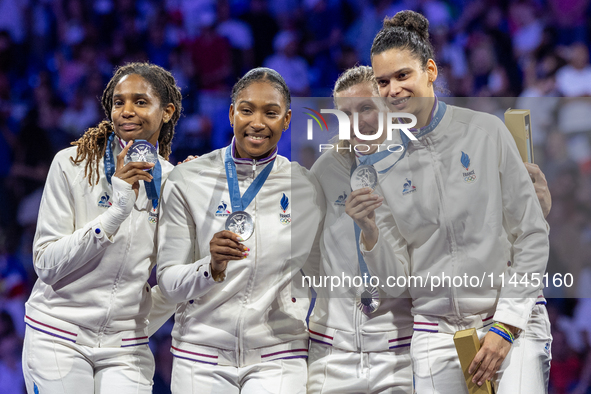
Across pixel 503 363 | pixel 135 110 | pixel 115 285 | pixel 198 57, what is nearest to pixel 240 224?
pixel 115 285

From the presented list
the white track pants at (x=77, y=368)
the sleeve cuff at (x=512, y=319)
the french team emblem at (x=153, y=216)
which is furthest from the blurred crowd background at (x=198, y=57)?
the sleeve cuff at (x=512, y=319)

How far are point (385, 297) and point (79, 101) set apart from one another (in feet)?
14.7

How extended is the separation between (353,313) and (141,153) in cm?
123

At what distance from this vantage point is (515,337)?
2.44m

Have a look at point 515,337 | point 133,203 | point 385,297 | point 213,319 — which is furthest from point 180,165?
point 515,337

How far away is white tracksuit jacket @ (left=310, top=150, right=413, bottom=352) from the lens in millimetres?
2699

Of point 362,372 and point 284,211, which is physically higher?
point 284,211

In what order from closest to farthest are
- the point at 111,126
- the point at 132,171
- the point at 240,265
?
1. the point at 240,265
2. the point at 132,171
3. the point at 111,126

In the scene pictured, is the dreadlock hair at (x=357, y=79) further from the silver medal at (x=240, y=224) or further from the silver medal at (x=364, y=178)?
the silver medal at (x=240, y=224)

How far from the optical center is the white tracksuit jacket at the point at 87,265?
9.02 ft

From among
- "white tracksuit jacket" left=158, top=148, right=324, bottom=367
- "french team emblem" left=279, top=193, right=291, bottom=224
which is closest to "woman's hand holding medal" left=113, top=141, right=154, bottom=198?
"white tracksuit jacket" left=158, top=148, right=324, bottom=367

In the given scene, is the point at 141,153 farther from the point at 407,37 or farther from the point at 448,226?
the point at 448,226

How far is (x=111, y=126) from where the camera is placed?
3086mm

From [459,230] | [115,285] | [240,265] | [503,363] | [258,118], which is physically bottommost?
[503,363]
